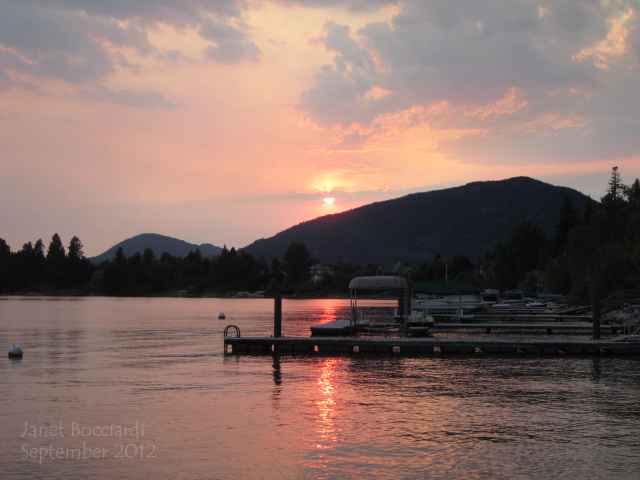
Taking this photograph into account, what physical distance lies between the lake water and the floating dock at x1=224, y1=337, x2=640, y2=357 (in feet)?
12.3

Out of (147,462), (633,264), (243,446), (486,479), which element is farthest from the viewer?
(633,264)

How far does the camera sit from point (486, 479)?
18.0m

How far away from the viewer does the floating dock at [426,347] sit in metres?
45.9

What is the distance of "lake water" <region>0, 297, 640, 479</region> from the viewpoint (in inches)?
758

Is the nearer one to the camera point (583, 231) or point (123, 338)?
point (123, 338)

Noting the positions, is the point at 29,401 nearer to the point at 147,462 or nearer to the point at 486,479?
the point at 147,462

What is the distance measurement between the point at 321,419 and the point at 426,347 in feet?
75.7

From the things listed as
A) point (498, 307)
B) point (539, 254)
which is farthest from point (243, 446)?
point (539, 254)

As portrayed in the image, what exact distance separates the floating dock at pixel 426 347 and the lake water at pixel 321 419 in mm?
3738

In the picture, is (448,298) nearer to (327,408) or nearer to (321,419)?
(327,408)

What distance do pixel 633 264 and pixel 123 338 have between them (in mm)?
63567

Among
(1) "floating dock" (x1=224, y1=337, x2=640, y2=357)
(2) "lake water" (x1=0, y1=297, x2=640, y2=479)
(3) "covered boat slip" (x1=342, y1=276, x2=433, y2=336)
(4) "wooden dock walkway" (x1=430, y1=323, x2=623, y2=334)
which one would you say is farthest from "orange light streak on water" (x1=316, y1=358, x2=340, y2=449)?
(4) "wooden dock walkway" (x1=430, y1=323, x2=623, y2=334)

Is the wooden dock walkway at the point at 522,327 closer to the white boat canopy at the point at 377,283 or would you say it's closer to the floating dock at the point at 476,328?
the floating dock at the point at 476,328

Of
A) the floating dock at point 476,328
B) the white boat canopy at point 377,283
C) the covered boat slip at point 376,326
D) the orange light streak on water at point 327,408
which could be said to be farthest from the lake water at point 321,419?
the floating dock at point 476,328
